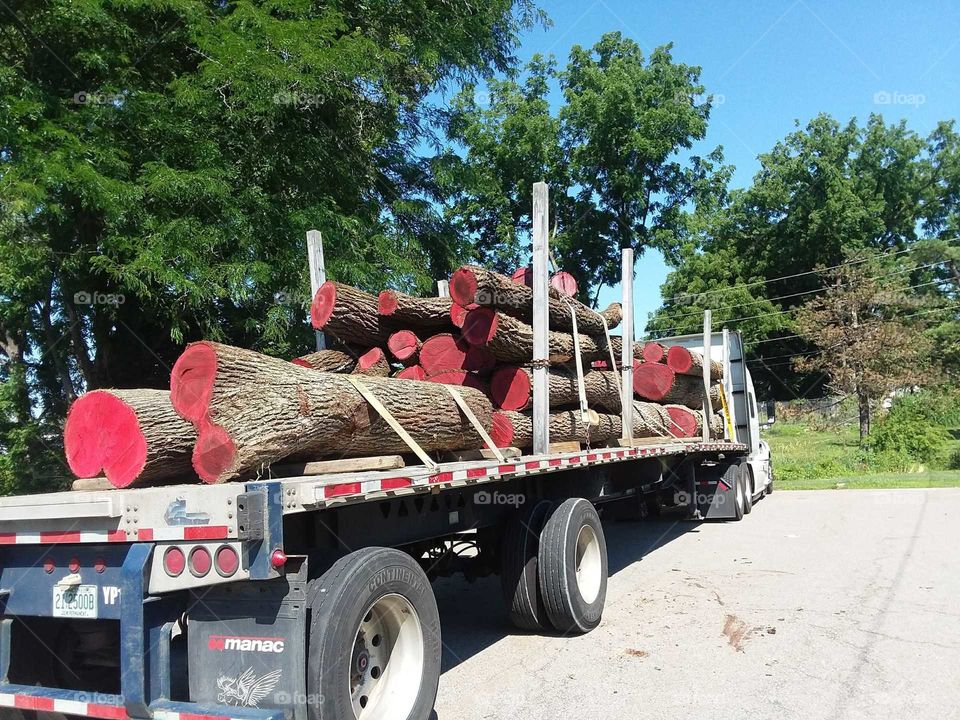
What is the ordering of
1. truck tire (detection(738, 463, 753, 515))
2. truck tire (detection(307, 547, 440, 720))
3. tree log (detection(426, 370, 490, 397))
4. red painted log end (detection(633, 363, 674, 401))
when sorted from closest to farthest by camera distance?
truck tire (detection(307, 547, 440, 720))
tree log (detection(426, 370, 490, 397))
red painted log end (detection(633, 363, 674, 401))
truck tire (detection(738, 463, 753, 515))

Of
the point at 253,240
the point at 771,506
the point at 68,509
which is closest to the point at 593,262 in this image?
the point at 771,506

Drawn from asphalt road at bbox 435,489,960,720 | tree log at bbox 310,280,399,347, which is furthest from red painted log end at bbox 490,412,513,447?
asphalt road at bbox 435,489,960,720

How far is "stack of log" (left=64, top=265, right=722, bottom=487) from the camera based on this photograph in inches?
160

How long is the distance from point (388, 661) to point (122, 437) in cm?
180

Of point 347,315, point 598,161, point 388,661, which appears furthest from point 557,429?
point 598,161

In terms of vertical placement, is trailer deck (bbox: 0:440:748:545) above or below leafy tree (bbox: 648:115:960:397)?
below

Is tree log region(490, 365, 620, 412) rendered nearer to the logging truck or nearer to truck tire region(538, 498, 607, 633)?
truck tire region(538, 498, 607, 633)

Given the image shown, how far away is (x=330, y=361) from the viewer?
21.8ft

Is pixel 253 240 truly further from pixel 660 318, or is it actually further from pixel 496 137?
pixel 660 318

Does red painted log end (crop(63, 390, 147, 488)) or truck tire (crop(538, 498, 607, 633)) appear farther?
truck tire (crop(538, 498, 607, 633))

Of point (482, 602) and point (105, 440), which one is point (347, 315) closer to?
point (105, 440)

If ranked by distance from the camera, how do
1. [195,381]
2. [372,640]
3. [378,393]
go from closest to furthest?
[372,640]
[195,381]
[378,393]

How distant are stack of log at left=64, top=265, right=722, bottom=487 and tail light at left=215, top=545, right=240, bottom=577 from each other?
811 mm

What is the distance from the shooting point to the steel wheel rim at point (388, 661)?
149 inches
